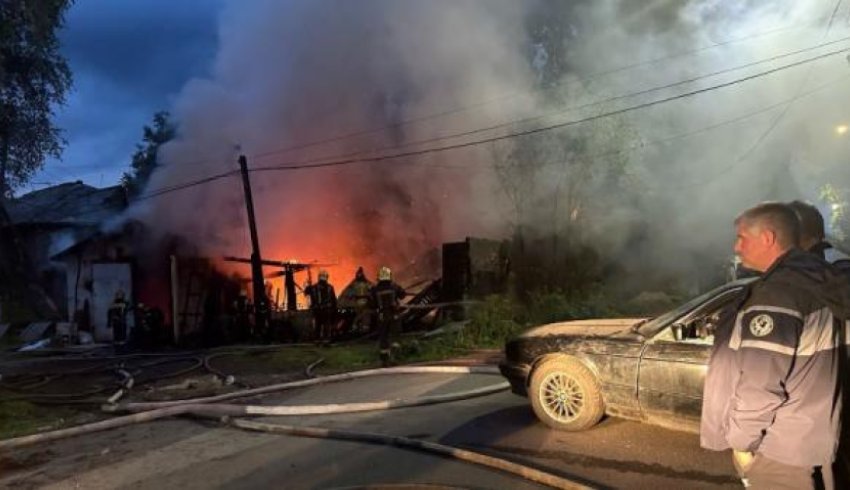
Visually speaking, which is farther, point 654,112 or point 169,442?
point 654,112

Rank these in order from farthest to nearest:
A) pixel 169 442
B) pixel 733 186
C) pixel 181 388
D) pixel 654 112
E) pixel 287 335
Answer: pixel 733 186
pixel 654 112
pixel 287 335
pixel 181 388
pixel 169 442

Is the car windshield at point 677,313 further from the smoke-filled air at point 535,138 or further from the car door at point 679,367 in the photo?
the smoke-filled air at point 535,138

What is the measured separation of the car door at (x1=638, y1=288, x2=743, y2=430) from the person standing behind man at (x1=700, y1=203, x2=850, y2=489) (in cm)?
271

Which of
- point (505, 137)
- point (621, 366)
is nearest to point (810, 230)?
point (621, 366)

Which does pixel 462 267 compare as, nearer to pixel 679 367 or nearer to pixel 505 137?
pixel 505 137

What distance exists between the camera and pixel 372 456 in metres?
5.28

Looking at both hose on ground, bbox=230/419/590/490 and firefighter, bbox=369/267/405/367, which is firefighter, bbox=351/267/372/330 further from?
hose on ground, bbox=230/419/590/490

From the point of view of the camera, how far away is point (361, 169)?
25188mm

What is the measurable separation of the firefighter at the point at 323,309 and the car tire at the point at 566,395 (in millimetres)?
10487

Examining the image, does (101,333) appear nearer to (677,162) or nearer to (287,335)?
(287,335)

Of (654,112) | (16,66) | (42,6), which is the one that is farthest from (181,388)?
(654,112)

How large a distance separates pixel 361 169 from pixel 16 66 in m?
11.5

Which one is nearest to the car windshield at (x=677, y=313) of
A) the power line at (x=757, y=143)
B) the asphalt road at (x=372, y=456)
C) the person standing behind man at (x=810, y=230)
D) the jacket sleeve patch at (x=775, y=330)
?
the asphalt road at (x=372, y=456)

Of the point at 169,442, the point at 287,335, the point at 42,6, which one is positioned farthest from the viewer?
the point at 287,335
